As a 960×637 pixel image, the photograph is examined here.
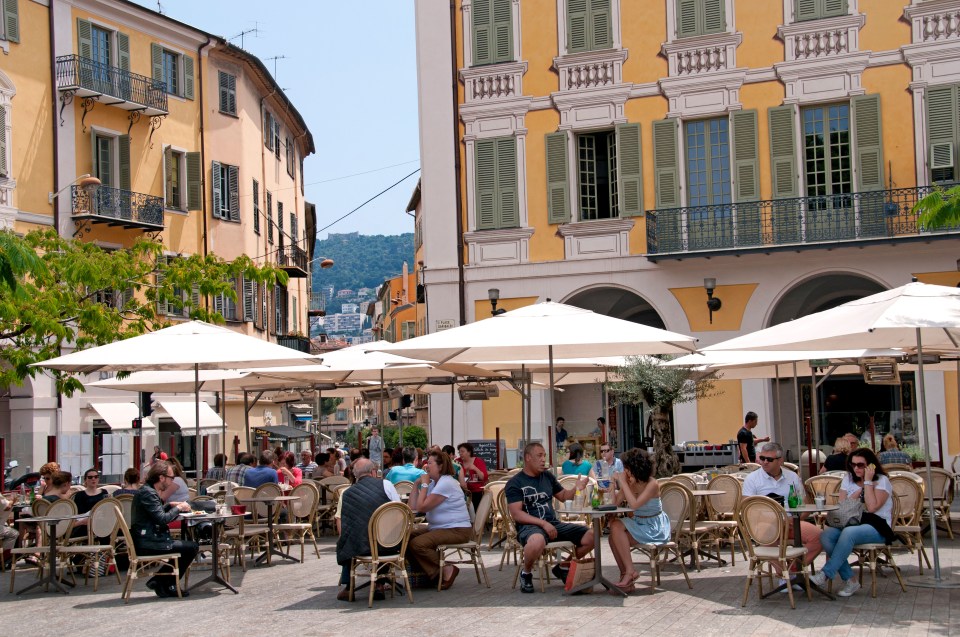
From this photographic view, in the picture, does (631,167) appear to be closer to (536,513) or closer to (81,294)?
(81,294)

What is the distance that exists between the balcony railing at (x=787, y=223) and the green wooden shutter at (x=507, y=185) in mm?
2828

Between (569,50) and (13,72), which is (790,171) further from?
(13,72)

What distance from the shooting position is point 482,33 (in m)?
26.8

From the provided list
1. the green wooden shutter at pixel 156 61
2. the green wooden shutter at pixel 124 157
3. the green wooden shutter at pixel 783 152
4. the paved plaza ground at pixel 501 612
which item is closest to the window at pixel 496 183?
the green wooden shutter at pixel 783 152

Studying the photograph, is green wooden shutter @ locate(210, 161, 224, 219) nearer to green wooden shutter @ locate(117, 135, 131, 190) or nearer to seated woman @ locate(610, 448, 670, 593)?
green wooden shutter @ locate(117, 135, 131, 190)

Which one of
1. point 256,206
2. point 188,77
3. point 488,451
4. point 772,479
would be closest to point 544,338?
point 772,479

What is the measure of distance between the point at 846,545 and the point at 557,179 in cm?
1663

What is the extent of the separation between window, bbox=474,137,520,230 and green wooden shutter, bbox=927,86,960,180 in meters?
8.13

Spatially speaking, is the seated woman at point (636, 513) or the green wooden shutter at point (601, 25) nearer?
the seated woman at point (636, 513)

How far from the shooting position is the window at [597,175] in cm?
2647

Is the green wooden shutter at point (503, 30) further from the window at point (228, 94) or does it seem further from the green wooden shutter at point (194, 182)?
the window at point (228, 94)

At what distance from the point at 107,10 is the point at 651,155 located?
49.6 feet

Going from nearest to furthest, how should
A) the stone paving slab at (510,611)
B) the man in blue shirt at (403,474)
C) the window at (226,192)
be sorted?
1. the stone paving slab at (510,611)
2. the man in blue shirt at (403,474)
3. the window at (226,192)

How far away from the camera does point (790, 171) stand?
81.7 feet
